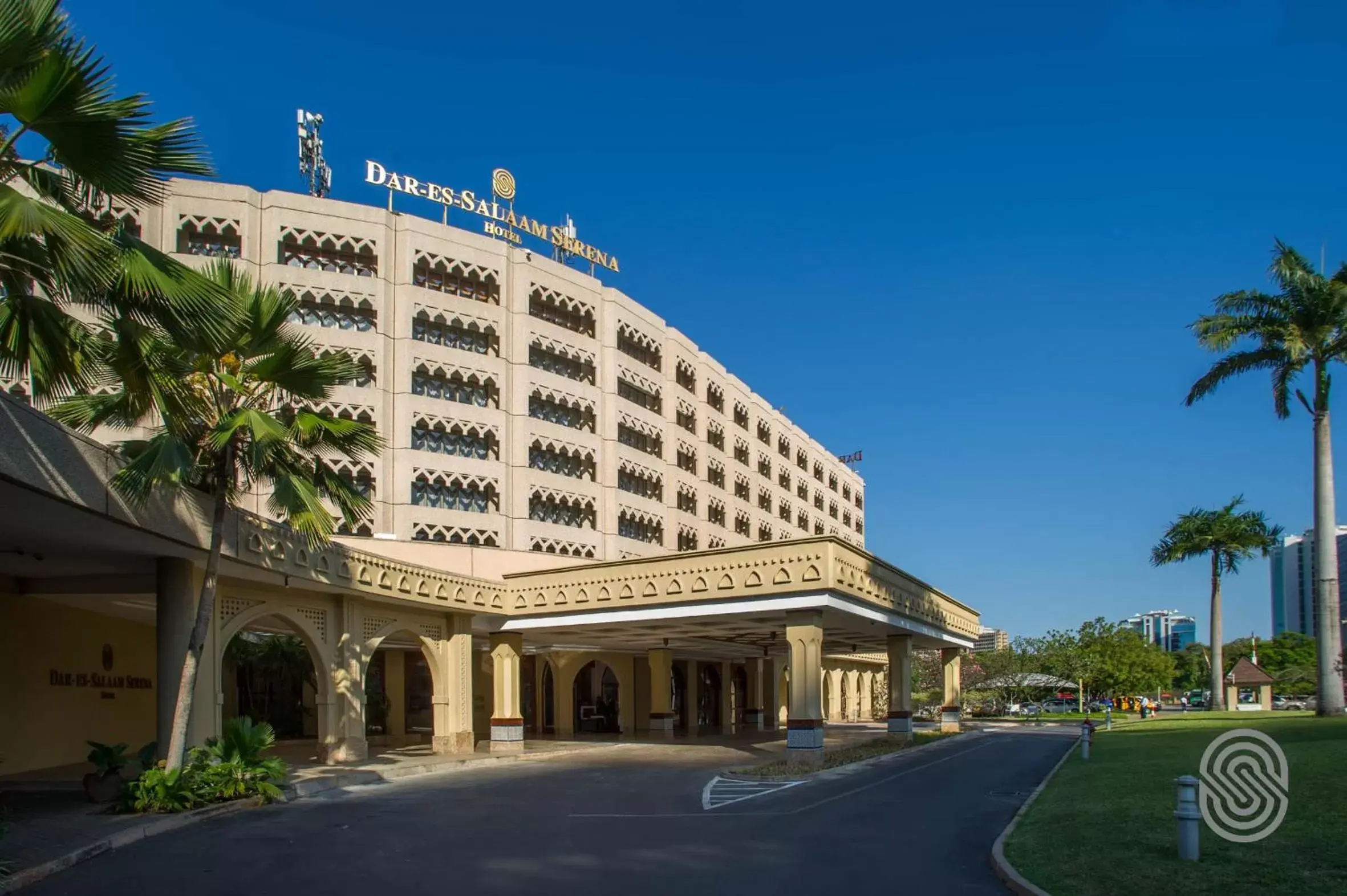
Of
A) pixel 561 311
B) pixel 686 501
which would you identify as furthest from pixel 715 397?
pixel 561 311

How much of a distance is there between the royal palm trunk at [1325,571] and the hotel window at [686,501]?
1224 inches

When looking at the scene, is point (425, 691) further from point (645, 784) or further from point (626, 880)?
point (626, 880)

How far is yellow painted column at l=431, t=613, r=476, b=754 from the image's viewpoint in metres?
34.1

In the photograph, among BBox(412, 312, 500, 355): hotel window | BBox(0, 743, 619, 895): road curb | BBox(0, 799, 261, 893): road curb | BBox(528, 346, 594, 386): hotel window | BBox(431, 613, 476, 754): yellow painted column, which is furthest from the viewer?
BBox(528, 346, 594, 386): hotel window

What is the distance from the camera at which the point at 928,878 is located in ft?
41.6

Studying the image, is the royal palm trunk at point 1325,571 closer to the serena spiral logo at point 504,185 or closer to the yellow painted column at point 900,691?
the yellow painted column at point 900,691

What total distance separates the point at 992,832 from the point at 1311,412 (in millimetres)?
26894

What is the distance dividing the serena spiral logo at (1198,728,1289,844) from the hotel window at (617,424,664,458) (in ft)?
120

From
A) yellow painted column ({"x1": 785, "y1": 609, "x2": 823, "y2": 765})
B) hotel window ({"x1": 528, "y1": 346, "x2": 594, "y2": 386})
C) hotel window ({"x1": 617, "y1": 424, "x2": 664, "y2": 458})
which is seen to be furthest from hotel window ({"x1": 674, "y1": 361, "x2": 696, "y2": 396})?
yellow painted column ({"x1": 785, "y1": 609, "x2": 823, "y2": 765})

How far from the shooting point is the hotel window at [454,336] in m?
45.4

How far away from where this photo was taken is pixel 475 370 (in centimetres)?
4612

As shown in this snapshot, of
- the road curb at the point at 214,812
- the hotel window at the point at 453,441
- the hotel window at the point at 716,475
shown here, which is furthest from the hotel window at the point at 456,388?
the hotel window at the point at 716,475

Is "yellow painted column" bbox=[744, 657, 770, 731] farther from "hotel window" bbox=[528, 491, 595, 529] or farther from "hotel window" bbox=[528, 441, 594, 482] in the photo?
"hotel window" bbox=[528, 441, 594, 482]

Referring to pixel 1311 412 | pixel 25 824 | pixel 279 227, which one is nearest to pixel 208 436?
pixel 25 824
